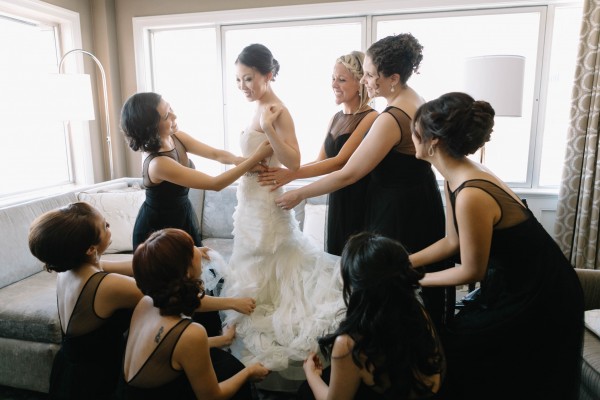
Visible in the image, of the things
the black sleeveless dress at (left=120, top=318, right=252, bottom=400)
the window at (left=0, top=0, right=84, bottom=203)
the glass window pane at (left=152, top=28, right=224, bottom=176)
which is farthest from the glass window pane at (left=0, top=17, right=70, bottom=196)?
the black sleeveless dress at (left=120, top=318, right=252, bottom=400)

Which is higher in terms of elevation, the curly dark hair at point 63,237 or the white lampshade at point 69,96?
the white lampshade at point 69,96

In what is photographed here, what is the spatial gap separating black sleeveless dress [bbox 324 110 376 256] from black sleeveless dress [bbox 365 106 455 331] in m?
0.15

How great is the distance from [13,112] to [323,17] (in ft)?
8.62

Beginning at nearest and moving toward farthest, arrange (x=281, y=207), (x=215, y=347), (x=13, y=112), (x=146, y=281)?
(x=146, y=281)
(x=215, y=347)
(x=281, y=207)
(x=13, y=112)

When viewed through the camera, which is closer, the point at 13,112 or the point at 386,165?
the point at 386,165

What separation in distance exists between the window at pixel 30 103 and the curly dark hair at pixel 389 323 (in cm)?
286

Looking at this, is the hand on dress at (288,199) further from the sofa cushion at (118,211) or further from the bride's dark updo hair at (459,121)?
the sofa cushion at (118,211)

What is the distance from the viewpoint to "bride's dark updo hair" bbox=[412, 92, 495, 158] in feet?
4.36

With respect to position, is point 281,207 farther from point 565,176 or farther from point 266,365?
point 565,176

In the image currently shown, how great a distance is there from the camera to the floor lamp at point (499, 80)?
2.87 meters

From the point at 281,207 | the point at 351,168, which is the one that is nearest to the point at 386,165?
the point at 351,168

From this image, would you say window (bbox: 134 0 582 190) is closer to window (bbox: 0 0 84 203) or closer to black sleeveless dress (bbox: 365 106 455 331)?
window (bbox: 0 0 84 203)

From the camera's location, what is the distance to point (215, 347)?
1.70 meters

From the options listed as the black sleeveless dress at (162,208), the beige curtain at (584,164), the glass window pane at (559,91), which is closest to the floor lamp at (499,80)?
the beige curtain at (584,164)
